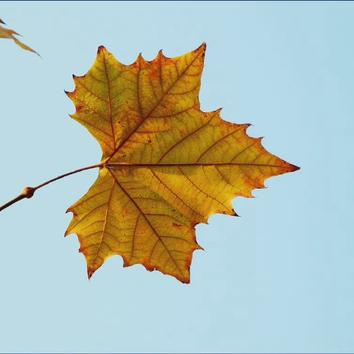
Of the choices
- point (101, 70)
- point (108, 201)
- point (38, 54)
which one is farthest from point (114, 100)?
point (38, 54)

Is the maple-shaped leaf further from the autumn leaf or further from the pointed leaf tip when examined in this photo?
the autumn leaf

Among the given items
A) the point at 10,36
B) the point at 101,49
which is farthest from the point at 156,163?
the point at 10,36

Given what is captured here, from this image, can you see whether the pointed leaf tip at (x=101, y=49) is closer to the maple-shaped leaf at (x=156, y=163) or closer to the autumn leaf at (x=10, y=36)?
the maple-shaped leaf at (x=156, y=163)

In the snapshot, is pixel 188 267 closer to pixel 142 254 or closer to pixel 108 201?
pixel 142 254

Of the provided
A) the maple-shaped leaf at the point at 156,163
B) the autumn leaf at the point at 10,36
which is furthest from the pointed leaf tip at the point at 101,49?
the autumn leaf at the point at 10,36

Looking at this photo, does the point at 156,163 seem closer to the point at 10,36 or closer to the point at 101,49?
the point at 101,49

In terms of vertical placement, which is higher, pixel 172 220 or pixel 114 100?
pixel 114 100

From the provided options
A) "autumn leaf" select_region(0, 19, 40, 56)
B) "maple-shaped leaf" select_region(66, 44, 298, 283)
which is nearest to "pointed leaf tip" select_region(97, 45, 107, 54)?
"maple-shaped leaf" select_region(66, 44, 298, 283)

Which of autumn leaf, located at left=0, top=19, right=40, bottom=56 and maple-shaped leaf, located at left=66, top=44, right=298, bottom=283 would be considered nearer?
autumn leaf, located at left=0, top=19, right=40, bottom=56

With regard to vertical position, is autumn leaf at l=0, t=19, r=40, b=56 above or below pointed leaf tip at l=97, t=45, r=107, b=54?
below
